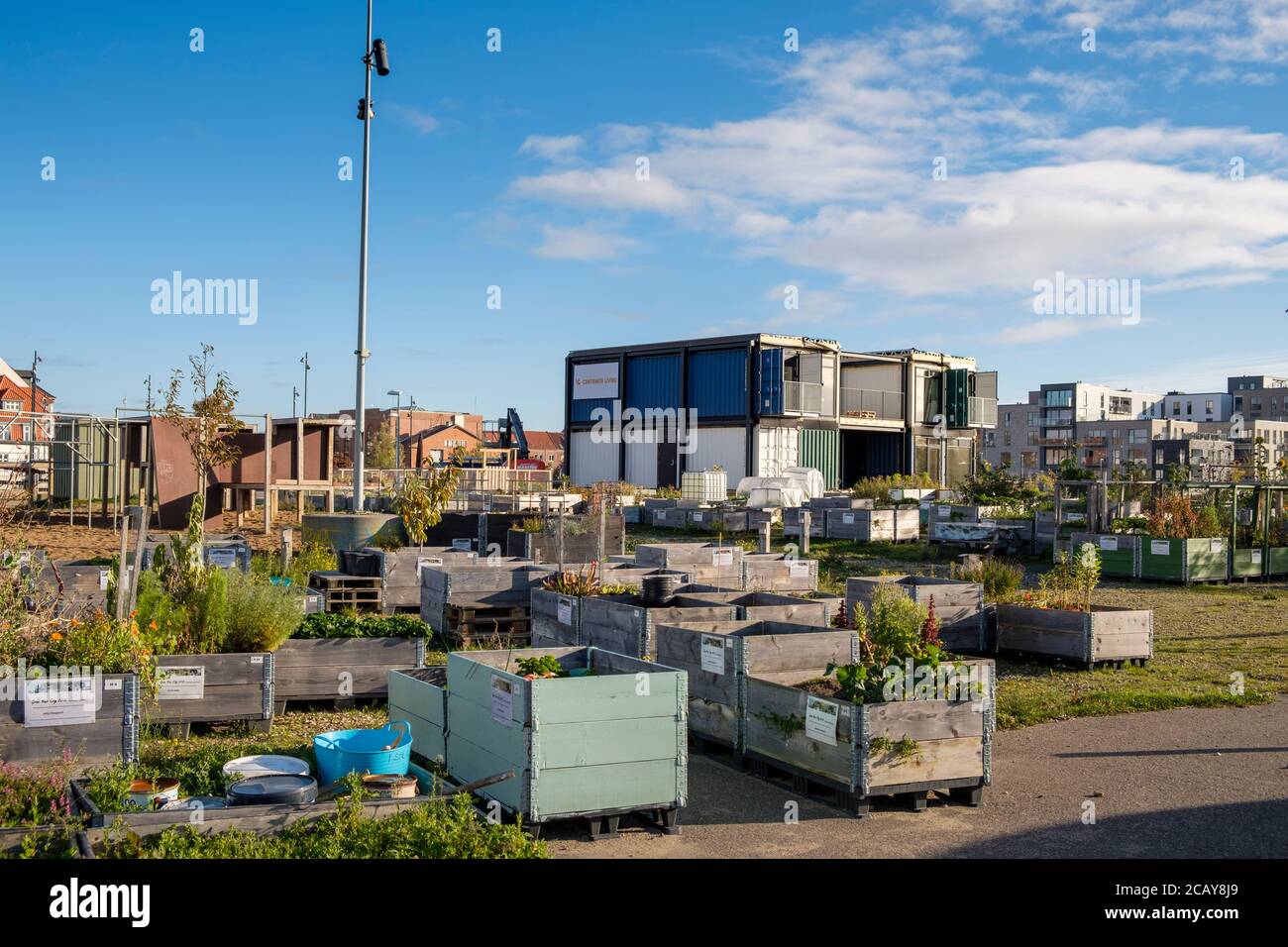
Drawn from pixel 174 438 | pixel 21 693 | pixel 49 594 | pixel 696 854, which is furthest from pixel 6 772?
pixel 174 438

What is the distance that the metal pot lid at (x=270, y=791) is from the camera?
662 centimetres

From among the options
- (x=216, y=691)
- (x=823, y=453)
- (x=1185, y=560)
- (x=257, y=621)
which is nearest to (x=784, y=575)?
(x=257, y=621)

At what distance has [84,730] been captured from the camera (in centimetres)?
753

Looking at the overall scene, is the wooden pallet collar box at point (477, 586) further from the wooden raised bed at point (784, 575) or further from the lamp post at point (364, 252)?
the lamp post at point (364, 252)

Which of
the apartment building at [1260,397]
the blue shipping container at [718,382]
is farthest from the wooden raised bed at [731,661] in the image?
the apartment building at [1260,397]

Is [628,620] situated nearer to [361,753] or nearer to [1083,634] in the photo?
[361,753]

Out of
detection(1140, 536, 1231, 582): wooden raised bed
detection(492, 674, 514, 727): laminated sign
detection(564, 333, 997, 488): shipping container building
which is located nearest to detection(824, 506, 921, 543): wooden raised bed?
detection(1140, 536, 1231, 582): wooden raised bed

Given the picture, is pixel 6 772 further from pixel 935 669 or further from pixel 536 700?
pixel 935 669

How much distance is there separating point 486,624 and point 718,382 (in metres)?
38.8

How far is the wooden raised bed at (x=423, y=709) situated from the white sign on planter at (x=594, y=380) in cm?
4792

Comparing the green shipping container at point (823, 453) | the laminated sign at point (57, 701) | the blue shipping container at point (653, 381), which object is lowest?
the laminated sign at point (57, 701)

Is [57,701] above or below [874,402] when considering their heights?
below

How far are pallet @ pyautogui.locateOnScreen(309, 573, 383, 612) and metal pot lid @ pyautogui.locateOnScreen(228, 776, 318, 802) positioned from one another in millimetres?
7991

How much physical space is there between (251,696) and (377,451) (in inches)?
2982
